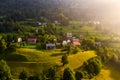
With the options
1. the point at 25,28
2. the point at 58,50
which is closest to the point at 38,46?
the point at 58,50

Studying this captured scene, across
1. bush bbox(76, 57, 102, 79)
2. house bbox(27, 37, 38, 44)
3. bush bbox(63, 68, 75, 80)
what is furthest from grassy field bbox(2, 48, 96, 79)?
house bbox(27, 37, 38, 44)

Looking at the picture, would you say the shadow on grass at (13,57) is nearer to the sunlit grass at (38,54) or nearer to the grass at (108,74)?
the sunlit grass at (38,54)

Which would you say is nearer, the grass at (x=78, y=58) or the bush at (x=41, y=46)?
the grass at (x=78, y=58)

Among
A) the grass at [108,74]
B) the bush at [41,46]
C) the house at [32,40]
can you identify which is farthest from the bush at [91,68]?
the house at [32,40]

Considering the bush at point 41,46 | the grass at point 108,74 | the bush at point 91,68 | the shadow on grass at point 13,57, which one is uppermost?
the bush at point 41,46

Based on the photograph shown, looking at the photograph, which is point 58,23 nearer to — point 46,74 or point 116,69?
point 116,69

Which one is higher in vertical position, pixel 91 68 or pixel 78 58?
pixel 78 58

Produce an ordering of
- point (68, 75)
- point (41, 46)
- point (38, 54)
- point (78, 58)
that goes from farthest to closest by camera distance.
→ point (41, 46), point (78, 58), point (38, 54), point (68, 75)

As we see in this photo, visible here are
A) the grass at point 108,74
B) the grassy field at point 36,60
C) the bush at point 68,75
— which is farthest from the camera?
the grass at point 108,74

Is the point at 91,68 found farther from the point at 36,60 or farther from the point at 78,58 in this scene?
the point at 36,60

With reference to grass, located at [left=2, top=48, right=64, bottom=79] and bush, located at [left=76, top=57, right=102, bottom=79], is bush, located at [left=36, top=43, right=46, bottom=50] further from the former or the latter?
bush, located at [left=76, top=57, right=102, bottom=79]

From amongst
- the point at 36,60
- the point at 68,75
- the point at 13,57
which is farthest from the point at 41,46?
the point at 68,75
